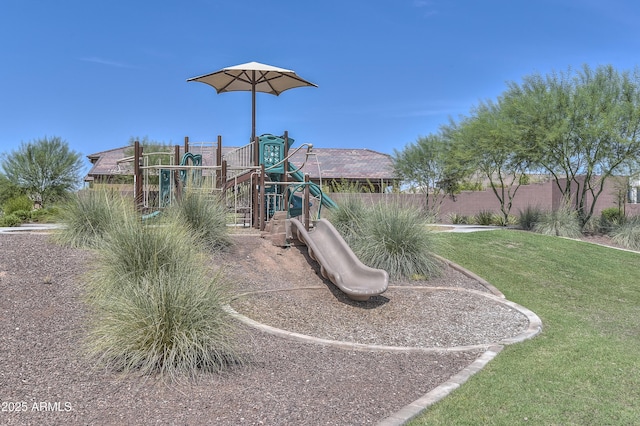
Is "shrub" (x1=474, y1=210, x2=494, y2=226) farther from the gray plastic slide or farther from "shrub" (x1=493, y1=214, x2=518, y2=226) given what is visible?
the gray plastic slide

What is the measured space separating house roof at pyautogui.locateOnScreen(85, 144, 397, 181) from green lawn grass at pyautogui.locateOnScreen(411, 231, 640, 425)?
18237mm

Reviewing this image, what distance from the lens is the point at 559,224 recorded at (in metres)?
18.3

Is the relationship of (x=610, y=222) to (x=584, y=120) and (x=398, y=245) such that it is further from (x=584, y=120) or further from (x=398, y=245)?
(x=398, y=245)

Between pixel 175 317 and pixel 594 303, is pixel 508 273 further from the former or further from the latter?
pixel 175 317

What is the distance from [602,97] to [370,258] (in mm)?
13208

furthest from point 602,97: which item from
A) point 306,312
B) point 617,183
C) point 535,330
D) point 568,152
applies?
point 306,312

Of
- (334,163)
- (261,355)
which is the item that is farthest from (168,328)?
(334,163)

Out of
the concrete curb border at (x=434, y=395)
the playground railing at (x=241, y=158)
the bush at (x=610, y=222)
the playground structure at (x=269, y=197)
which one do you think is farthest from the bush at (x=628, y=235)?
the concrete curb border at (x=434, y=395)

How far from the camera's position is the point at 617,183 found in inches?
901

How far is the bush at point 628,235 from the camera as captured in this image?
17844mm

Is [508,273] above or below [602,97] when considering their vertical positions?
below

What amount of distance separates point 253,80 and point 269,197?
3828 mm

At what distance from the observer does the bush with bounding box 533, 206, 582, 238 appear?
1823 cm

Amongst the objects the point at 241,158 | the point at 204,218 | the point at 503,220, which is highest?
the point at 241,158
